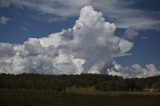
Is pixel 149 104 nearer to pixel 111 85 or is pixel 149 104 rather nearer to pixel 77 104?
pixel 77 104

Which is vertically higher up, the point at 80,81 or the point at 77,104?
the point at 80,81

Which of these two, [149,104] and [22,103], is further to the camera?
[149,104]

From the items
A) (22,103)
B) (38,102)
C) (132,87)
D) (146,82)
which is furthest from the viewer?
(146,82)

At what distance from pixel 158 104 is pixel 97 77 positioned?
121 m

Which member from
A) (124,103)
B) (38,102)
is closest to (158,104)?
(124,103)

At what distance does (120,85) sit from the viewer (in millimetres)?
114812

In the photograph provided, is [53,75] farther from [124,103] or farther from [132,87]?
[124,103]

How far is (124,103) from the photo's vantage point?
112ft

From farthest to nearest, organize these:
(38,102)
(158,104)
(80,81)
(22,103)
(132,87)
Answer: (80,81), (132,87), (158,104), (38,102), (22,103)

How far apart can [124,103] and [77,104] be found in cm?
515

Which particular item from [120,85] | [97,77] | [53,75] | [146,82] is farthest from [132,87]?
[53,75]

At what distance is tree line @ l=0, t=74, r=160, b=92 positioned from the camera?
346 ft

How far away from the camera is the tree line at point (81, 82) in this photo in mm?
105312

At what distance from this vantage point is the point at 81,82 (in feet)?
495
